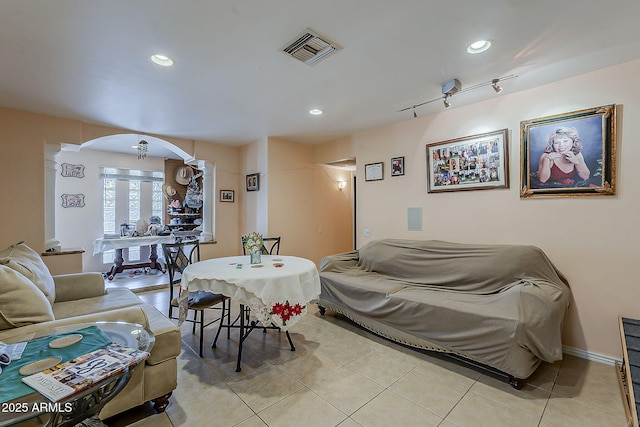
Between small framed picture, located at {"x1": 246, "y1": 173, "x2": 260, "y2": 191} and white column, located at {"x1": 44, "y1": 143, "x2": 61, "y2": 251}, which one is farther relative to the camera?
small framed picture, located at {"x1": 246, "y1": 173, "x2": 260, "y2": 191}

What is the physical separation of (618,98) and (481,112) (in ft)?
3.53

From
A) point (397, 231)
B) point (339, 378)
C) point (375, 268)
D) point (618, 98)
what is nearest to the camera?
point (339, 378)

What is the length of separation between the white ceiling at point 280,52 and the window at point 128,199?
2983mm

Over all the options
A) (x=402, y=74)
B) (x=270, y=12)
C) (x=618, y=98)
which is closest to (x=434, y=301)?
(x=402, y=74)

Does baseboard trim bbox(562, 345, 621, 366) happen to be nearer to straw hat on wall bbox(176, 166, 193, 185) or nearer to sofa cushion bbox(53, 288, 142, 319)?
sofa cushion bbox(53, 288, 142, 319)

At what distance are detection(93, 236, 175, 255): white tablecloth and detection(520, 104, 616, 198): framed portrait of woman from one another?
594cm

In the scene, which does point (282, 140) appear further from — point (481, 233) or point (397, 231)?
point (481, 233)

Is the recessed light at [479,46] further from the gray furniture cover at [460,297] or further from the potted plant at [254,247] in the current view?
the potted plant at [254,247]

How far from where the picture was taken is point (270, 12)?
1757 millimetres

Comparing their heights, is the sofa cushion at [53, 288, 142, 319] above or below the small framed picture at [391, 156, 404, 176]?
below

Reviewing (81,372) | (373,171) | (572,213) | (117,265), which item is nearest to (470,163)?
(572,213)

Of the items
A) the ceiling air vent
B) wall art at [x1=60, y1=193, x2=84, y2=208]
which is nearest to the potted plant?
the ceiling air vent

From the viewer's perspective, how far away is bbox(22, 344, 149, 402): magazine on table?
0.97 meters

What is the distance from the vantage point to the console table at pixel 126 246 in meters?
5.11
